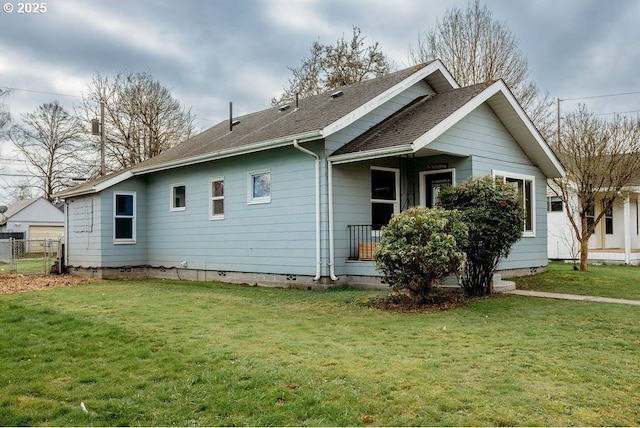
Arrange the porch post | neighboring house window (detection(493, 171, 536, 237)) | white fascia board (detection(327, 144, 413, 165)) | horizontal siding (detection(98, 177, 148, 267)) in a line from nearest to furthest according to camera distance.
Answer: white fascia board (detection(327, 144, 413, 165)), neighboring house window (detection(493, 171, 536, 237)), horizontal siding (detection(98, 177, 148, 267)), the porch post

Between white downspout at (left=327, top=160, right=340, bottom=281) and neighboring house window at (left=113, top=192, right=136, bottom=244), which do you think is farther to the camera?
neighboring house window at (left=113, top=192, right=136, bottom=244)

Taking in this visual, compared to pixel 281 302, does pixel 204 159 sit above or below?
above

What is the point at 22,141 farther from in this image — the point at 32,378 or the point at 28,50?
the point at 32,378

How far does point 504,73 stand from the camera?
23.3 metres

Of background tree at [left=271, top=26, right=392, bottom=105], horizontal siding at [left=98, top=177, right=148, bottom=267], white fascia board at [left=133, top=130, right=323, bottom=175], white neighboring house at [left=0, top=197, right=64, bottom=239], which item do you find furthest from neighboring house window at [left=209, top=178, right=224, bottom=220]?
white neighboring house at [left=0, top=197, right=64, bottom=239]

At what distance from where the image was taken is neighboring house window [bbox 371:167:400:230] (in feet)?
40.2

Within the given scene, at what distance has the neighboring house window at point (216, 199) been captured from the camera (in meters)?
14.1

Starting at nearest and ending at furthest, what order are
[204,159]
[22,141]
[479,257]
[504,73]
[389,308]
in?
1. [389,308]
2. [479,257]
3. [204,159]
4. [504,73]
5. [22,141]

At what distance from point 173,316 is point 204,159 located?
22.5ft

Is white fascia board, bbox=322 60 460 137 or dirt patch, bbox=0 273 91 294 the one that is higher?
white fascia board, bbox=322 60 460 137

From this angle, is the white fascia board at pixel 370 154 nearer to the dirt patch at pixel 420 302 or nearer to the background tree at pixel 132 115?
the dirt patch at pixel 420 302

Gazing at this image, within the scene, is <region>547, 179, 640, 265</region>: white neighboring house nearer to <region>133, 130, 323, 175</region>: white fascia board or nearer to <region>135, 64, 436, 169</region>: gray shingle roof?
<region>135, 64, 436, 169</region>: gray shingle roof

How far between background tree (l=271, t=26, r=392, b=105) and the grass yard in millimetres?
21424

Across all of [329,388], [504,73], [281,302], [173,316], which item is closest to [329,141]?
[281,302]
